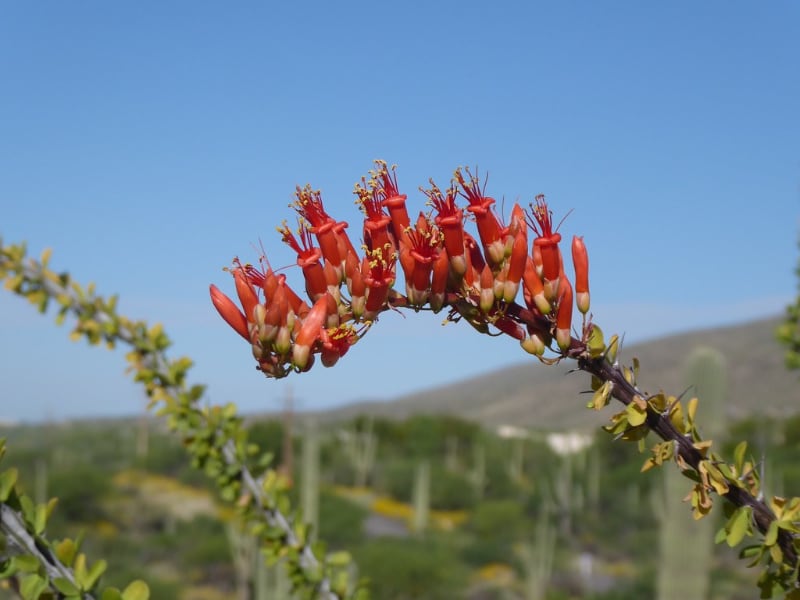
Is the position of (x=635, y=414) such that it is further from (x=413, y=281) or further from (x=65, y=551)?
(x=65, y=551)

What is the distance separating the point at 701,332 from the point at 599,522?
64575mm

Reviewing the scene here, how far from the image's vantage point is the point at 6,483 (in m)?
1.75

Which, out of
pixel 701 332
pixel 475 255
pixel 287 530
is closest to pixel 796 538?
pixel 475 255

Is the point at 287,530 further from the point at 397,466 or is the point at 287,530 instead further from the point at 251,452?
the point at 397,466

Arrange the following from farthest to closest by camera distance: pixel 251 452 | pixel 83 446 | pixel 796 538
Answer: pixel 83 446 < pixel 251 452 < pixel 796 538

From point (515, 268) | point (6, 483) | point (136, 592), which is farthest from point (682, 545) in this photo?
point (6, 483)

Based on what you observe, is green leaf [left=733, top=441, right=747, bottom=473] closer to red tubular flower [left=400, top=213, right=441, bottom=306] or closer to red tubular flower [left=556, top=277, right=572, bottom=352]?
A: red tubular flower [left=556, top=277, right=572, bottom=352]

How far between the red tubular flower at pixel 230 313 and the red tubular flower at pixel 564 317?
2.22 ft

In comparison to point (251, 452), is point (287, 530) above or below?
below

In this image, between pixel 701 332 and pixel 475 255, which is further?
pixel 701 332

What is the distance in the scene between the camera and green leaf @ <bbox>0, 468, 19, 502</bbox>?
1.74m

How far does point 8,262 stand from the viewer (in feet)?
12.3

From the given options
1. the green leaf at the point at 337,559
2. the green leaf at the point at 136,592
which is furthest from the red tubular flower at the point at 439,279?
the green leaf at the point at 337,559

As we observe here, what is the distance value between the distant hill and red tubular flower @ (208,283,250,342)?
163ft
